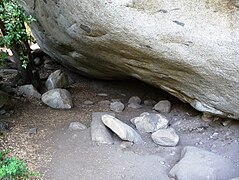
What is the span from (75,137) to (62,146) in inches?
8.0

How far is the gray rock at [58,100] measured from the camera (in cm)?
420

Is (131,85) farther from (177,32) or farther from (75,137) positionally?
(177,32)

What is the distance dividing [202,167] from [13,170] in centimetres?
152

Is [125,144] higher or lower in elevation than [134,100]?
higher

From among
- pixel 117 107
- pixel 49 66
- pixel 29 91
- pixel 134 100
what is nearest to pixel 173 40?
pixel 117 107

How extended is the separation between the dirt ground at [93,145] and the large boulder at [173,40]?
12.7 inches

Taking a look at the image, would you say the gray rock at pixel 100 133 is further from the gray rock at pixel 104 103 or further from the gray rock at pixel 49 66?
the gray rock at pixel 49 66

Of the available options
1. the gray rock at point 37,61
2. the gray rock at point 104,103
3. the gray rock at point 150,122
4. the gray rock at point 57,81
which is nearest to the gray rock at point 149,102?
the gray rock at point 104,103

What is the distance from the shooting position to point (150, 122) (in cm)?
354

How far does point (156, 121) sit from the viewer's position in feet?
11.7

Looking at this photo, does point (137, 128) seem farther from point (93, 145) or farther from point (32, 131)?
point (32, 131)

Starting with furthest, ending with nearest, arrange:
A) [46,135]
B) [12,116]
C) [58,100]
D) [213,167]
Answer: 1. [58,100]
2. [12,116]
3. [46,135]
4. [213,167]

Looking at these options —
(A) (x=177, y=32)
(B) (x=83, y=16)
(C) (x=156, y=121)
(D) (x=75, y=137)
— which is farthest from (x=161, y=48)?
(D) (x=75, y=137)

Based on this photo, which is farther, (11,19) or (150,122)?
(150,122)
